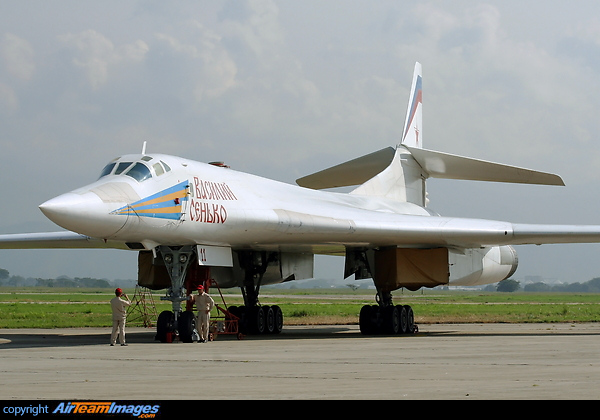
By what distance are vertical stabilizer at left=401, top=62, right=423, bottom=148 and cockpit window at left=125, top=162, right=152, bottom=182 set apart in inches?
430

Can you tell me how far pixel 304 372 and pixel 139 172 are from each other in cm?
589

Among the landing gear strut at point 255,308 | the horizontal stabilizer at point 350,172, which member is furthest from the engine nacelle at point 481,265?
the landing gear strut at point 255,308

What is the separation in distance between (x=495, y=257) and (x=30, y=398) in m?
15.6

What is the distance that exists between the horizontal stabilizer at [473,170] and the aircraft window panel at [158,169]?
8.87 metres

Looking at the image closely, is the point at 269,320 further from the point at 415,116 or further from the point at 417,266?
the point at 415,116

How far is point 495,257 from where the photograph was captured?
65.8 ft

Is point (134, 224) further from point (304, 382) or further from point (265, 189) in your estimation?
point (304, 382)

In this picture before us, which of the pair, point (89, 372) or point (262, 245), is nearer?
point (89, 372)

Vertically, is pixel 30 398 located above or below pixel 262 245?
below

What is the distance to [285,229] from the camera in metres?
14.8

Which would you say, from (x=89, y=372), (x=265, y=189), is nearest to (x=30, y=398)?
(x=89, y=372)

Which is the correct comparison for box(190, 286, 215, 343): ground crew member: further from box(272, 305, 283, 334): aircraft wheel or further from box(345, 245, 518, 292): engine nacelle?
box(345, 245, 518, 292): engine nacelle
